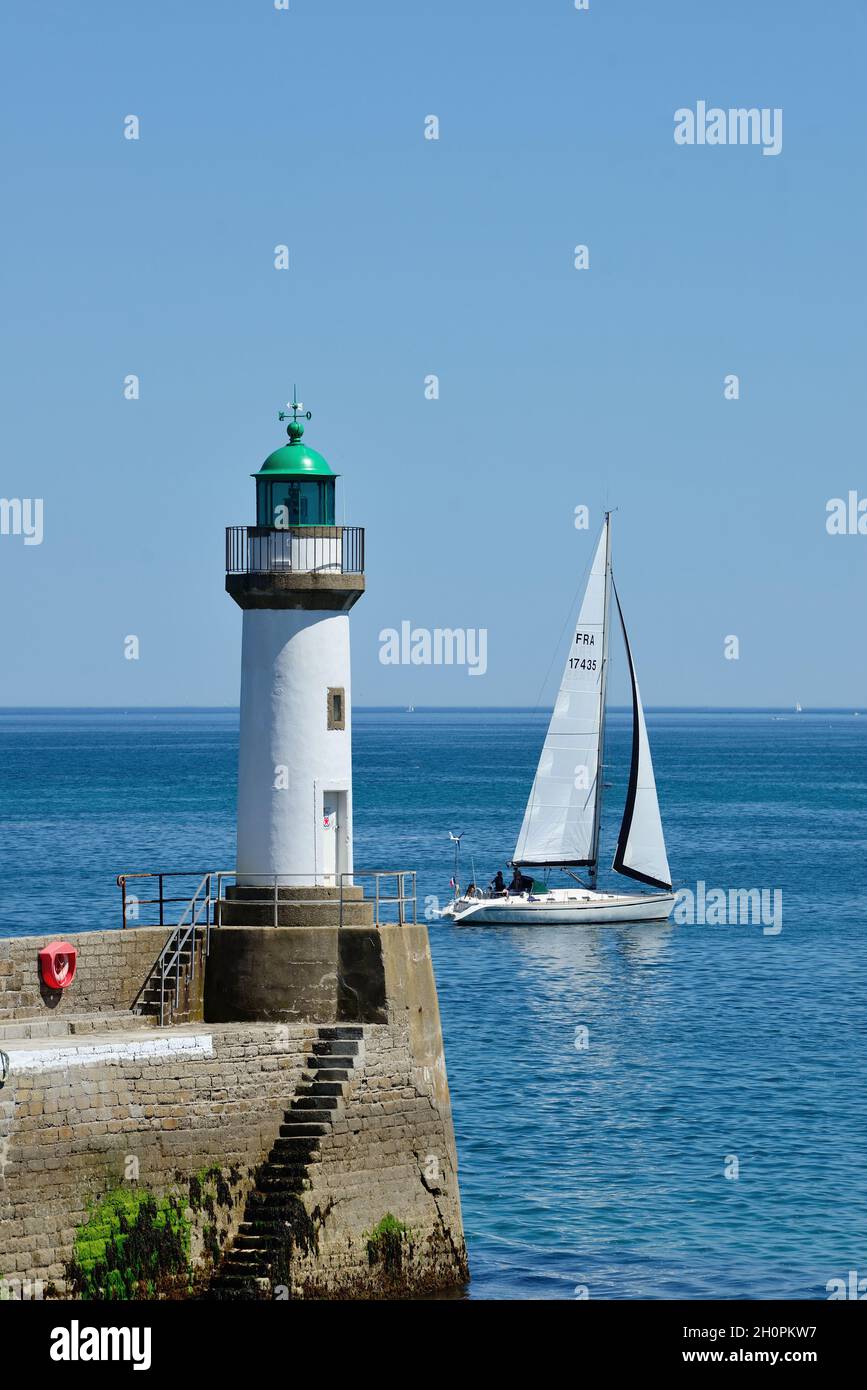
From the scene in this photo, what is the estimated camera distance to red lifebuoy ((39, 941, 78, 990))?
24766 millimetres

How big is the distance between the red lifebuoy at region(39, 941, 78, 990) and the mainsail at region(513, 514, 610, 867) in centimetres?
4618

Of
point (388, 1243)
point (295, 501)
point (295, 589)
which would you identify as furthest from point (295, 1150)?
point (295, 501)

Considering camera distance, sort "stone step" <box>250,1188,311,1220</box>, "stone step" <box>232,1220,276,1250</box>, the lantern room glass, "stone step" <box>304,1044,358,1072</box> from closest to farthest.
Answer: "stone step" <box>232,1220,276,1250</box>, "stone step" <box>250,1188,311,1220</box>, "stone step" <box>304,1044,358,1072</box>, the lantern room glass

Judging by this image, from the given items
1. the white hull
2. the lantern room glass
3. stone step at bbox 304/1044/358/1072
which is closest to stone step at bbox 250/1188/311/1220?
stone step at bbox 304/1044/358/1072

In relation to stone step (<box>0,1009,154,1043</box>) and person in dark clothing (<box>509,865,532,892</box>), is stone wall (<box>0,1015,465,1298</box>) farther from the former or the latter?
person in dark clothing (<box>509,865,532,892</box>)

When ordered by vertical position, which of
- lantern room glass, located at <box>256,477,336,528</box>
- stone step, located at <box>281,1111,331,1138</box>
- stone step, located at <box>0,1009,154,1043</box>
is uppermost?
lantern room glass, located at <box>256,477,336,528</box>

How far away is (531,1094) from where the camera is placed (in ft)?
124

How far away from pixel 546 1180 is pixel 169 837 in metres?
55.4

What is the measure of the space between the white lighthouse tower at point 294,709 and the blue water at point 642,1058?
18.5ft

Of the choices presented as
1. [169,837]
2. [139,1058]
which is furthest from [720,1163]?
[169,837]

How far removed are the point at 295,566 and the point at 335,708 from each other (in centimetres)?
180

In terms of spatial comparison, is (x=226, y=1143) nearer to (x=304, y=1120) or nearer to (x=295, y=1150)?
(x=295, y=1150)

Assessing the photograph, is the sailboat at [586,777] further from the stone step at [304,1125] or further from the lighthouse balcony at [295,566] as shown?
the stone step at [304,1125]

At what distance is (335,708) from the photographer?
86.4 feet
